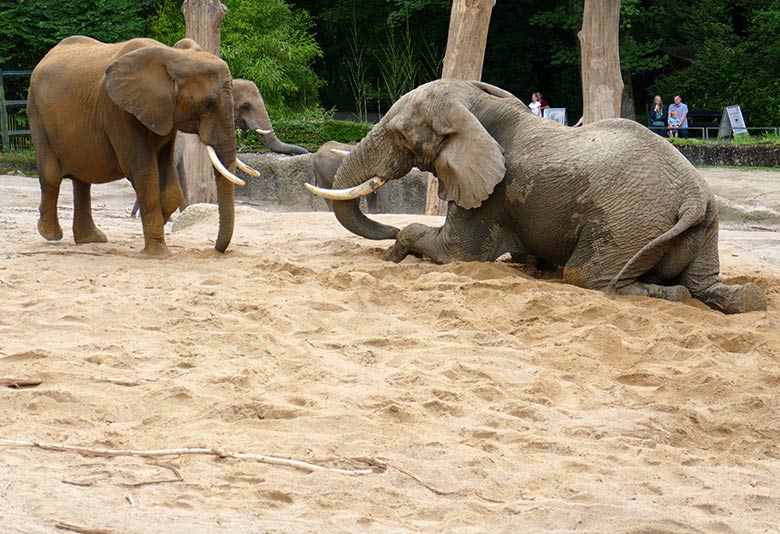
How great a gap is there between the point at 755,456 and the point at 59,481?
2734 mm

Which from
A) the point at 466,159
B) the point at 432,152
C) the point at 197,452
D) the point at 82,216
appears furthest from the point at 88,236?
the point at 197,452

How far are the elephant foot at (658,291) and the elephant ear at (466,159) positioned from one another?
1.14m

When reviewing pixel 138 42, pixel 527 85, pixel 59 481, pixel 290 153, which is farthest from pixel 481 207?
pixel 527 85

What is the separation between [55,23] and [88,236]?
52.5ft

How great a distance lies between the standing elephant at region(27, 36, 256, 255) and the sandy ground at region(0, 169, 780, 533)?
0.66 meters

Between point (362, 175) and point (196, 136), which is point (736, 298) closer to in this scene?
point (362, 175)

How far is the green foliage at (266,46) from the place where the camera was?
23.1m

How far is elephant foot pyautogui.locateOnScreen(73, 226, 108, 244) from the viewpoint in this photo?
9.23m

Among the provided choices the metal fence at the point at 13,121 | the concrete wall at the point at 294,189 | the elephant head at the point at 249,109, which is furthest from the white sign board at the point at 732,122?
the metal fence at the point at 13,121

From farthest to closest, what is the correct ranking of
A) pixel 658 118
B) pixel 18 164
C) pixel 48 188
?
pixel 658 118
pixel 18 164
pixel 48 188

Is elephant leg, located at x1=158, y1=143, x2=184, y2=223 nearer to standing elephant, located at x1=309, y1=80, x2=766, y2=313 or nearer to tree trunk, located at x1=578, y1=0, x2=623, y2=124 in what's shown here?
→ standing elephant, located at x1=309, y1=80, x2=766, y2=313

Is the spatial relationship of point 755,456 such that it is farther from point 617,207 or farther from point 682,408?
point 617,207

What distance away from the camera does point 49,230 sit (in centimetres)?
935

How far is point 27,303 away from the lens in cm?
640
